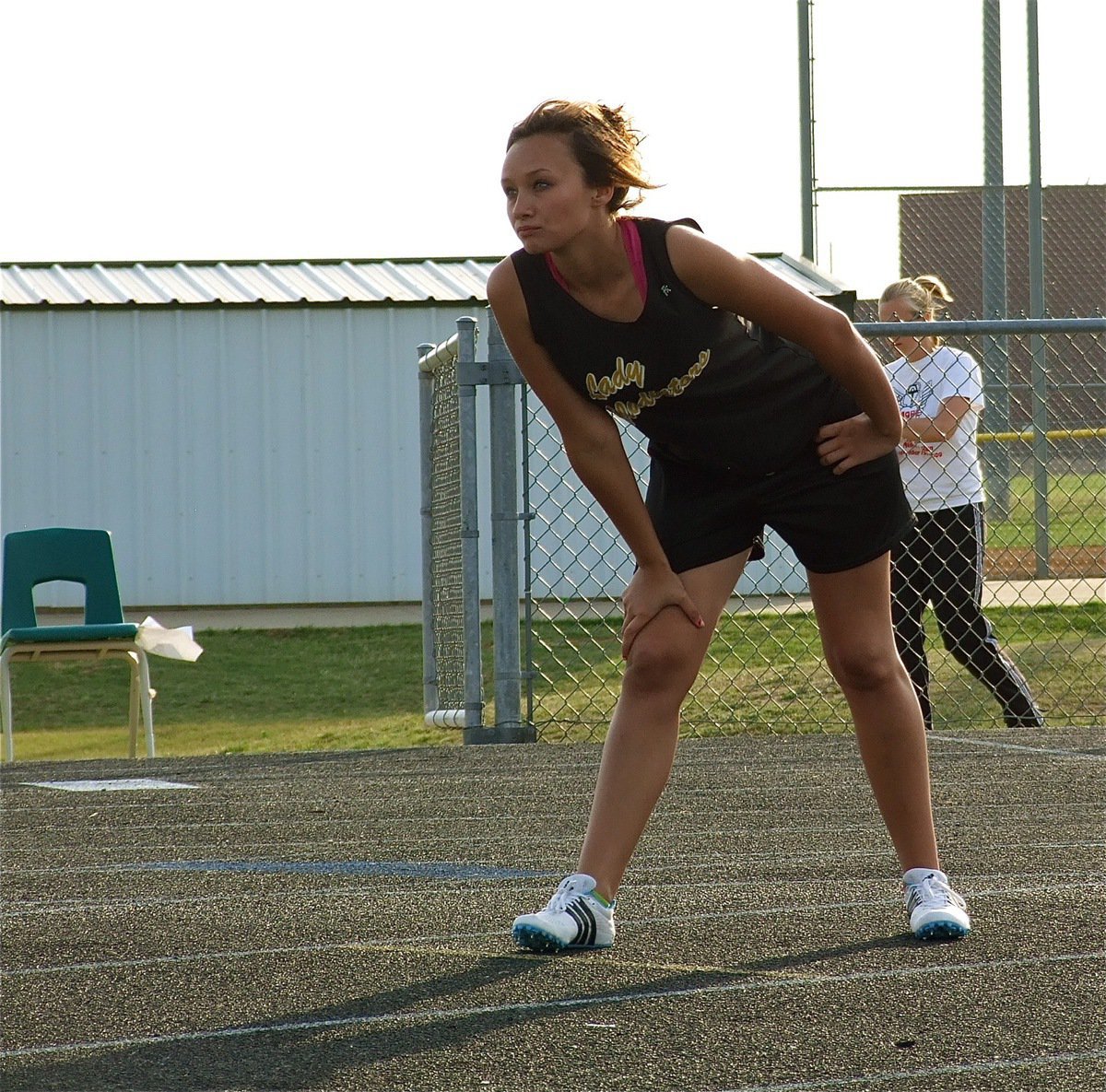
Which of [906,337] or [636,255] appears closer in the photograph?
[636,255]

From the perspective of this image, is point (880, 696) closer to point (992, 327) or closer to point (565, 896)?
point (565, 896)

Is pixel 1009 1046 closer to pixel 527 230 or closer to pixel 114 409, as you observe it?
pixel 527 230

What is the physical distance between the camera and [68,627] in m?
7.64

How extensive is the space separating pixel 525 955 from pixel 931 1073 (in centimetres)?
91

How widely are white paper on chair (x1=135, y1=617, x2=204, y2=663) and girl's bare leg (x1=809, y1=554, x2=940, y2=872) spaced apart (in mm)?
5168

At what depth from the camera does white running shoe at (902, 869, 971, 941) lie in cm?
298

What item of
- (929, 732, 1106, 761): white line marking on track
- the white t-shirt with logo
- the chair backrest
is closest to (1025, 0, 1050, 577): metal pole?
the white t-shirt with logo

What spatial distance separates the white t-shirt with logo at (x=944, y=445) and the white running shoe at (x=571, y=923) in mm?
3980

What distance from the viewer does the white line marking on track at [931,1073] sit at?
216 centimetres

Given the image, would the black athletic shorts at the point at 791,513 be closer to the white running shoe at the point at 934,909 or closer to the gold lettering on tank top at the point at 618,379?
the gold lettering on tank top at the point at 618,379

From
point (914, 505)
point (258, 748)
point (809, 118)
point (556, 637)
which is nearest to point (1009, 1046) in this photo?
point (914, 505)

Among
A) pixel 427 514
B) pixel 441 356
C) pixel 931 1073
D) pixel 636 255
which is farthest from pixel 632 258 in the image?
pixel 427 514

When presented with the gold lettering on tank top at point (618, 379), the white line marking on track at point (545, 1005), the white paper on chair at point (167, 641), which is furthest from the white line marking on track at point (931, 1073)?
the white paper on chair at point (167, 641)

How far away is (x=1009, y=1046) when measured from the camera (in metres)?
2.32
